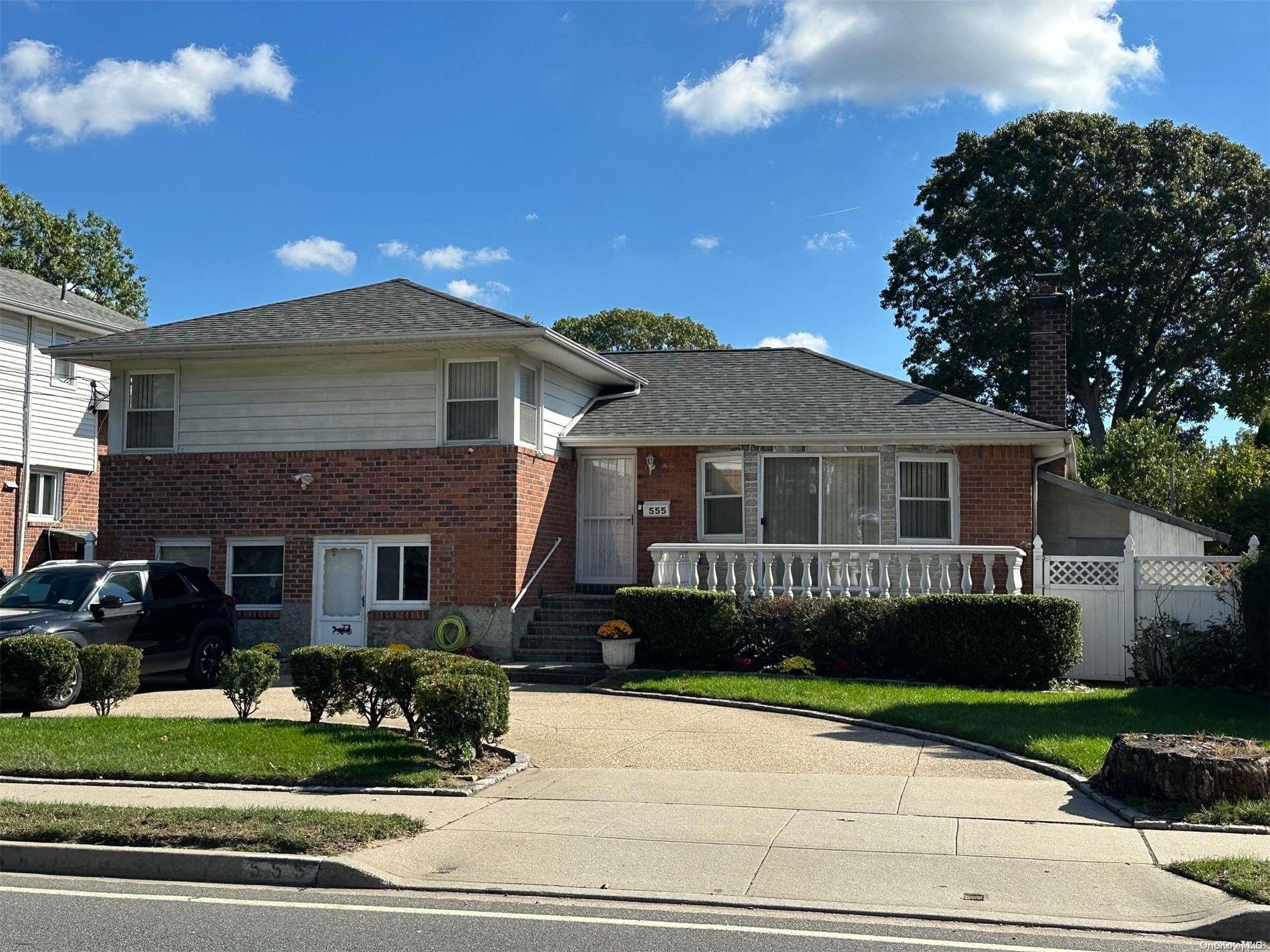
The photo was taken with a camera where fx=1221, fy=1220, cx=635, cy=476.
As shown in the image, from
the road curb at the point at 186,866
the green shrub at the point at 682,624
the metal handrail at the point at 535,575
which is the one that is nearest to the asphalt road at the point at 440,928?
the road curb at the point at 186,866

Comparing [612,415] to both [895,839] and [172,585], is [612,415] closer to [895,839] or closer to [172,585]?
[172,585]

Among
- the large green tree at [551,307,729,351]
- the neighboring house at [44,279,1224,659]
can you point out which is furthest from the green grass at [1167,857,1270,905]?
the large green tree at [551,307,729,351]

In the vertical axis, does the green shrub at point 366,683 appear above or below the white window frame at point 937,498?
below

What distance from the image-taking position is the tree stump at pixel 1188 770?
8.91m

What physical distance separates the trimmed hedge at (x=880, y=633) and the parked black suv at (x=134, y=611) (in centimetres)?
576

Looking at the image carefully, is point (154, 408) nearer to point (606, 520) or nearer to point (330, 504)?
point (330, 504)

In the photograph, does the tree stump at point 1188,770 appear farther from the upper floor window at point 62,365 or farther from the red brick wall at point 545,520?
the upper floor window at point 62,365

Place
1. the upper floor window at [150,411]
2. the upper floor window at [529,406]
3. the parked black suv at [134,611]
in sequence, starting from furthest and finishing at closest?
1. the upper floor window at [150,411]
2. the upper floor window at [529,406]
3. the parked black suv at [134,611]

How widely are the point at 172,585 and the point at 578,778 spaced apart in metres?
8.54

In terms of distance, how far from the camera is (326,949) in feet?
19.7

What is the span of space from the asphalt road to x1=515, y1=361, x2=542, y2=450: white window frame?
12.4 metres

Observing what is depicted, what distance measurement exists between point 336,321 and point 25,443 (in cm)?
1167

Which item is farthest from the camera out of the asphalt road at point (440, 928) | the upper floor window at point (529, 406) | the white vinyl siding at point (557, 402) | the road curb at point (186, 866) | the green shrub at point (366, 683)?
the white vinyl siding at point (557, 402)

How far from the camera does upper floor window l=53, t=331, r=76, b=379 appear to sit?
2866 centimetres
